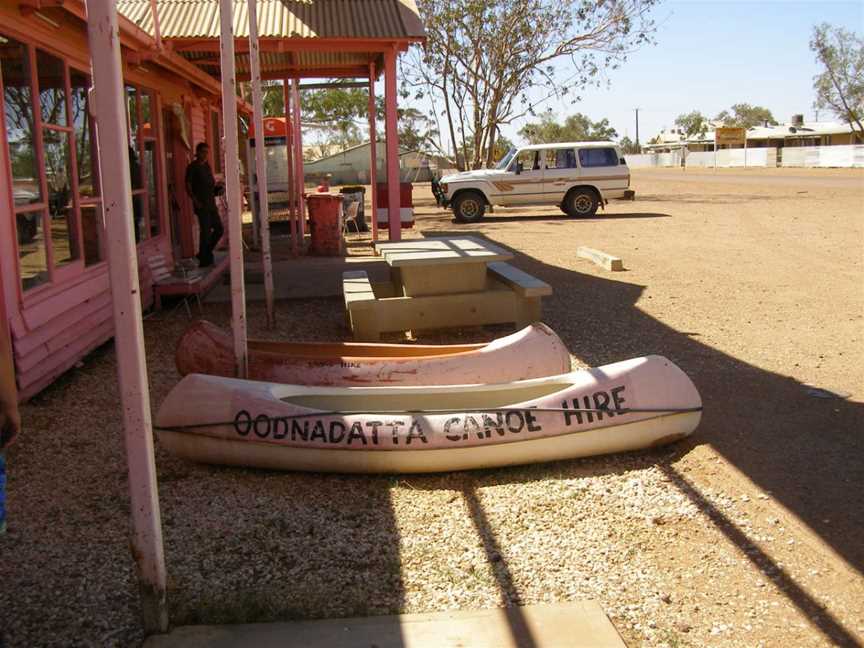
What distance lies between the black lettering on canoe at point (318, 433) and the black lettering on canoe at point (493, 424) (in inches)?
32.5

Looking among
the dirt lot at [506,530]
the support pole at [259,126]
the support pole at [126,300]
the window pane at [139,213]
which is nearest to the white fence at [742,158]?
the window pane at [139,213]

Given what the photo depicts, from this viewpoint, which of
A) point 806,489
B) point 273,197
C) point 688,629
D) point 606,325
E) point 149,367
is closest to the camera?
point 688,629

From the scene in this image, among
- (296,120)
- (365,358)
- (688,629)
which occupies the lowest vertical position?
(688,629)

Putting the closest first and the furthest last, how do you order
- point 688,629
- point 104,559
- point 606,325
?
point 688,629 < point 104,559 < point 606,325

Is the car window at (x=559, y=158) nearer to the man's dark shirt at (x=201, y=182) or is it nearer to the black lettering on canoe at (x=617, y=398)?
the man's dark shirt at (x=201, y=182)

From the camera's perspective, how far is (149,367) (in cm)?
725

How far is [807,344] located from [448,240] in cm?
391

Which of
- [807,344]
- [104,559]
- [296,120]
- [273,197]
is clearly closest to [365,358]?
[104,559]

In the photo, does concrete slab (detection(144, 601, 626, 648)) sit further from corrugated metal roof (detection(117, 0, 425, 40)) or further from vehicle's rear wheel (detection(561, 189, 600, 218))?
vehicle's rear wheel (detection(561, 189, 600, 218))

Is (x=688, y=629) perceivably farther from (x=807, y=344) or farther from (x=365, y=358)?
(x=807, y=344)

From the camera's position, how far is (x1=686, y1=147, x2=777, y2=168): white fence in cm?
6272

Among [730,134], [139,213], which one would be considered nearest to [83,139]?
[139,213]

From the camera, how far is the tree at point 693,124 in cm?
11406

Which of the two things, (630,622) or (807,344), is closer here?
(630,622)
